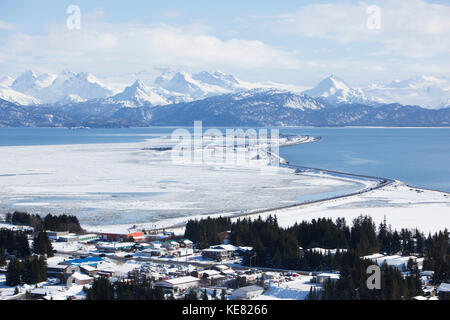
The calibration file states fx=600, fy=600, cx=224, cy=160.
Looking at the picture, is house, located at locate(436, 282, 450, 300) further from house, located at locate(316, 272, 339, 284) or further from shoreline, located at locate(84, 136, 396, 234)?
shoreline, located at locate(84, 136, 396, 234)

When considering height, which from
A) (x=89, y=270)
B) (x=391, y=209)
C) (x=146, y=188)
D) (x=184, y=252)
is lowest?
(x=391, y=209)

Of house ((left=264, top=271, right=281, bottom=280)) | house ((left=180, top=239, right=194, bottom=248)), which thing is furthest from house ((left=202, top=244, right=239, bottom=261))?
house ((left=264, top=271, right=281, bottom=280))

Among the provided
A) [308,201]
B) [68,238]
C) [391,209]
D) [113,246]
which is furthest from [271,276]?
[308,201]

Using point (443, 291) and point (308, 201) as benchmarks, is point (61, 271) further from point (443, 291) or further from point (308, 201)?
point (308, 201)

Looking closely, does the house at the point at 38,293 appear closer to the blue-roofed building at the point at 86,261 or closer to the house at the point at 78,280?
the house at the point at 78,280

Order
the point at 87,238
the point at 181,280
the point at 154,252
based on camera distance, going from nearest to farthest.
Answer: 1. the point at 181,280
2. the point at 154,252
3. the point at 87,238
